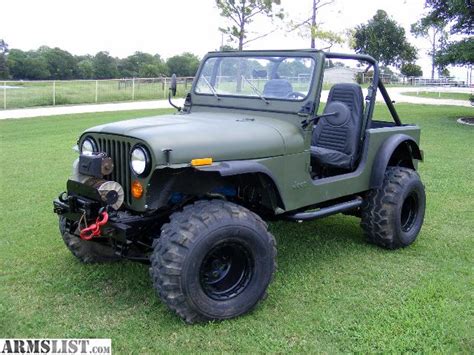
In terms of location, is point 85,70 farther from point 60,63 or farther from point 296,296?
point 296,296

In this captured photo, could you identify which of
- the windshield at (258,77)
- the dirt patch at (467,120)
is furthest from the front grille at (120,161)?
the dirt patch at (467,120)

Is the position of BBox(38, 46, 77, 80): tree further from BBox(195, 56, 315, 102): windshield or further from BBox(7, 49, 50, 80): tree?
BBox(195, 56, 315, 102): windshield

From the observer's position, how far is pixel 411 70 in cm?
6581

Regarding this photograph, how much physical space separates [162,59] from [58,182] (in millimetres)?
36113

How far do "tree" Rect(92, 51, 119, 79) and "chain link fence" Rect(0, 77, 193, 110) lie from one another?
900 cm

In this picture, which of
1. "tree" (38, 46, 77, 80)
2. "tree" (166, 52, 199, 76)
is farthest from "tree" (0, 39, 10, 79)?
"tree" (166, 52, 199, 76)

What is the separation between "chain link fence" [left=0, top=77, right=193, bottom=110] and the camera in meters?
23.2

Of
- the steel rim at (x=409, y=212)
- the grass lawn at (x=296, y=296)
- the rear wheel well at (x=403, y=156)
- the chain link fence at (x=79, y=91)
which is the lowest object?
the grass lawn at (x=296, y=296)

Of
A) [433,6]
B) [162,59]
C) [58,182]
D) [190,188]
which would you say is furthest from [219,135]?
[162,59]

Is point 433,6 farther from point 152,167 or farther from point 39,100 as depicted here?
point 152,167

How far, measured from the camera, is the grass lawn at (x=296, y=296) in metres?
3.64

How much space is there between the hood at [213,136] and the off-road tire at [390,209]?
126 cm

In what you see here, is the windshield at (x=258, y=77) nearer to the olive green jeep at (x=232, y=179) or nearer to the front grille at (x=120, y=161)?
the olive green jeep at (x=232, y=179)

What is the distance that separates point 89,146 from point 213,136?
3.35 ft
